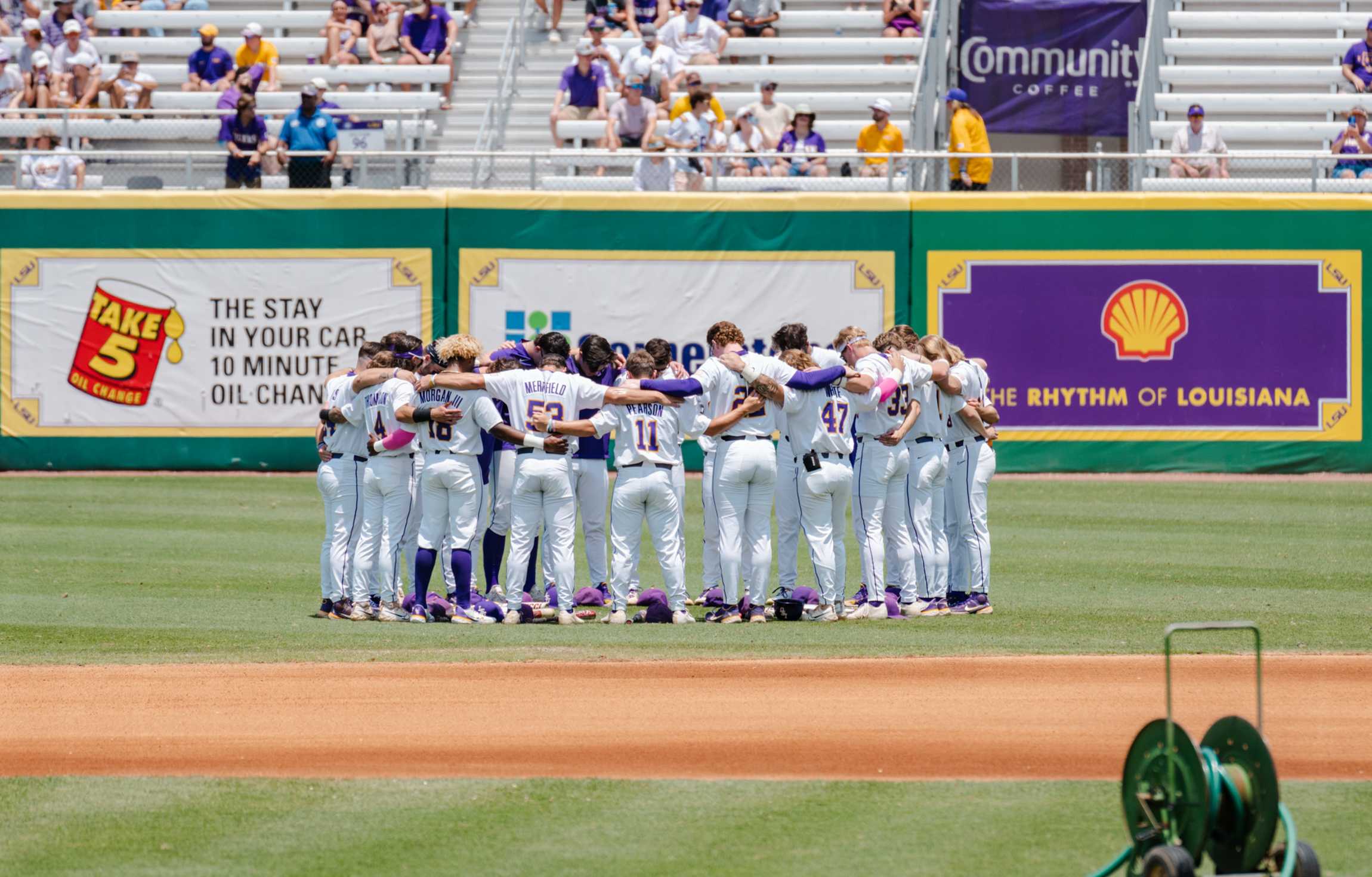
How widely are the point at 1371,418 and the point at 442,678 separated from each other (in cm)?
1367

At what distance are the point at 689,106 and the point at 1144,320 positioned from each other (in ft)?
19.1

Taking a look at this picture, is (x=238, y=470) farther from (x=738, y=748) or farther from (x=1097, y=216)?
(x=738, y=748)

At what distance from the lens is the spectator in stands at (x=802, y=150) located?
67.0ft

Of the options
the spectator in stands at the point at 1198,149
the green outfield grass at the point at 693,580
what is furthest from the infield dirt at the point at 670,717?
the spectator in stands at the point at 1198,149

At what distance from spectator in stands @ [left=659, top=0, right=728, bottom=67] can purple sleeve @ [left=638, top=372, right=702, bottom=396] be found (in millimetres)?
12162

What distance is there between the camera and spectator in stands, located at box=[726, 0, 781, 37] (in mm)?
23391

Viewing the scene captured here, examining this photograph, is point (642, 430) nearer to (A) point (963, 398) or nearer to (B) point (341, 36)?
(A) point (963, 398)

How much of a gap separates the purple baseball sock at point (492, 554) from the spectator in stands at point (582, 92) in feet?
33.4

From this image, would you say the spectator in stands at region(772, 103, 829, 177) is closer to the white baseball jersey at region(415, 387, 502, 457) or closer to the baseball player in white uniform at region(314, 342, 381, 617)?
the baseball player in white uniform at region(314, 342, 381, 617)

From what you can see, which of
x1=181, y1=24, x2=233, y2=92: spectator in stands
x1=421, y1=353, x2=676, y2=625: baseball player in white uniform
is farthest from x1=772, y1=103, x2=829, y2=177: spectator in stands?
x1=421, y1=353, x2=676, y2=625: baseball player in white uniform

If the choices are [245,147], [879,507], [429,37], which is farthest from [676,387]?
[429,37]

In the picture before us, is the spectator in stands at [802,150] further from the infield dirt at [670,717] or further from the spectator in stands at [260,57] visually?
the infield dirt at [670,717]

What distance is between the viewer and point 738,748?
8320 mm

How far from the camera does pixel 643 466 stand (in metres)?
11.4
